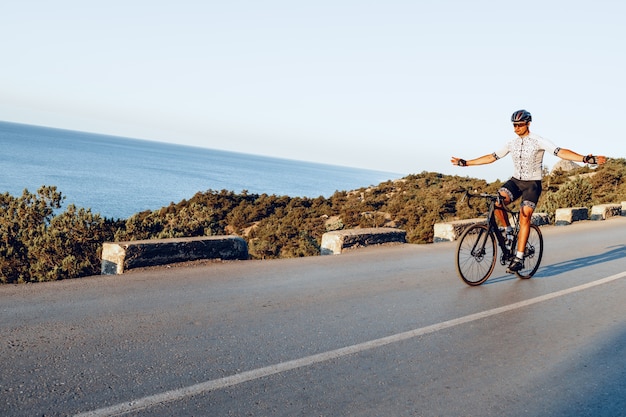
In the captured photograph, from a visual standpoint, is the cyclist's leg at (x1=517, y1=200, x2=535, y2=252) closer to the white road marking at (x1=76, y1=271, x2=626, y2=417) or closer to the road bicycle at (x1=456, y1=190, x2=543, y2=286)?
the road bicycle at (x1=456, y1=190, x2=543, y2=286)

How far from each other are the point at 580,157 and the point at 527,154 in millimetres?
731

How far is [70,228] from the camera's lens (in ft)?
39.4

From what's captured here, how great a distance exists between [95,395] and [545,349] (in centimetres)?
368

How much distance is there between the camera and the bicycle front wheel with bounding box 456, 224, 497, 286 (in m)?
7.05

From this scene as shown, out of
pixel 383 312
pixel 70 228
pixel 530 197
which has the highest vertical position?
pixel 530 197

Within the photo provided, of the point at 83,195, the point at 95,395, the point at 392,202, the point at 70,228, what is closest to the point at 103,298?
the point at 95,395

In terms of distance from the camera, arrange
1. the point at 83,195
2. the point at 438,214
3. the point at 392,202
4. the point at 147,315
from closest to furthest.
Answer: the point at 147,315
the point at 438,214
the point at 392,202
the point at 83,195

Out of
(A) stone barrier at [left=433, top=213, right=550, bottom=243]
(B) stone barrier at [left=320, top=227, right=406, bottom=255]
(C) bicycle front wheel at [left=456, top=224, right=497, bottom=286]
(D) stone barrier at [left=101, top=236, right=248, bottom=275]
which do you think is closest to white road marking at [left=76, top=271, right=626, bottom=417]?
(C) bicycle front wheel at [left=456, top=224, right=497, bottom=286]

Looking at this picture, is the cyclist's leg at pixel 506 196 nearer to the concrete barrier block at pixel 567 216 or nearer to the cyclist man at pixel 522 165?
the cyclist man at pixel 522 165

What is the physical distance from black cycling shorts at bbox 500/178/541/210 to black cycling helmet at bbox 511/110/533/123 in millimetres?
804

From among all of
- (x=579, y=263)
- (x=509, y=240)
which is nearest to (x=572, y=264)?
(x=579, y=263)

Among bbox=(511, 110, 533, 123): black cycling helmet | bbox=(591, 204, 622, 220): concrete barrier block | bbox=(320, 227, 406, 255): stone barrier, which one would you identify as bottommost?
bbox=(320, 227, 406, 255): stone barrier

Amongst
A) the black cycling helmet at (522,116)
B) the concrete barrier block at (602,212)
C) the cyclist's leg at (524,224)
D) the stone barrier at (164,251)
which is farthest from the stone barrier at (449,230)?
the concrete barrier block at (602,212)

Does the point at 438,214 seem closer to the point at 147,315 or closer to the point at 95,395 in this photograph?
the point at 147,315
